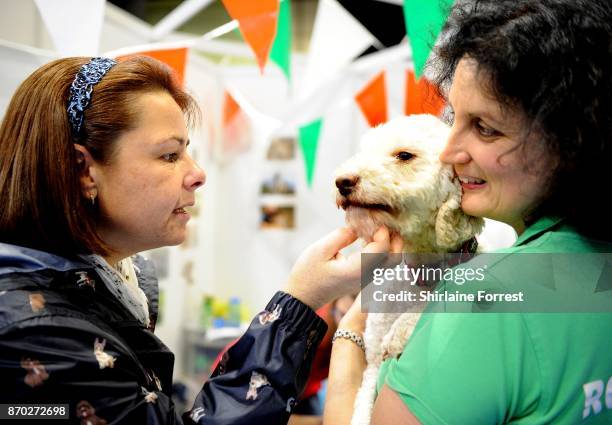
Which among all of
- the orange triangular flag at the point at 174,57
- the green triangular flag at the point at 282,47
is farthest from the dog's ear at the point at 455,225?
the green triangular flag at the point at 282,47

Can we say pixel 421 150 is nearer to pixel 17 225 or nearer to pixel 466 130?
pixel 466 130

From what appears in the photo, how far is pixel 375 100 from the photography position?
2314 mm

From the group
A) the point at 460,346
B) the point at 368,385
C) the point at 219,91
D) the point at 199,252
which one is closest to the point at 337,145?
the point at 219,91

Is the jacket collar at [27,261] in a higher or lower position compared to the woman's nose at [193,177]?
lower

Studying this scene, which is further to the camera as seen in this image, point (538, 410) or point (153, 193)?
point (153, 193)

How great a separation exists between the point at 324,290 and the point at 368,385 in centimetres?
22

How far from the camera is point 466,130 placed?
807mm

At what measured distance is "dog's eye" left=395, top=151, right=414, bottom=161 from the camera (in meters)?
1.08

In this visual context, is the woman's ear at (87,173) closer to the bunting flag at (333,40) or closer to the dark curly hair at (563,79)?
the dark curly hair at (563,79)

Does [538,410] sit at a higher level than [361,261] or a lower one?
lower

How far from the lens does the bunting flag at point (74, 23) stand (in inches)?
51.0

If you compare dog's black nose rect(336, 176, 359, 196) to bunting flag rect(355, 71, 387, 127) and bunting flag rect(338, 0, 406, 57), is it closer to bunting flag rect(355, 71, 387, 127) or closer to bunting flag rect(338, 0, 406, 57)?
bunting flag rect(355, 71, 387, 127)

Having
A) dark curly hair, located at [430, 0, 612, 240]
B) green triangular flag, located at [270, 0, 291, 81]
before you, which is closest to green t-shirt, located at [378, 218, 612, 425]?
dark curly hair, located at [430, 0, 612, 240]

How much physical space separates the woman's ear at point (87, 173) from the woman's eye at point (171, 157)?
0.41 ft
